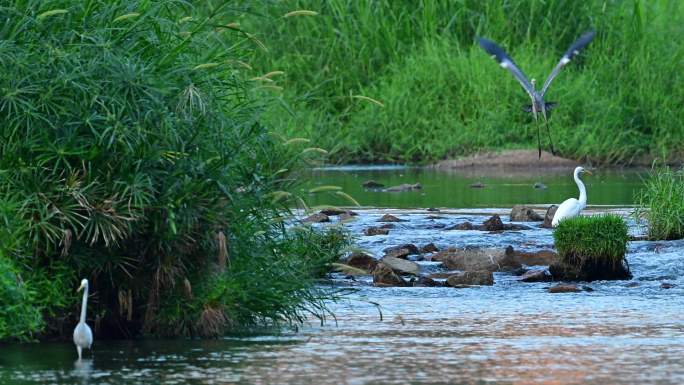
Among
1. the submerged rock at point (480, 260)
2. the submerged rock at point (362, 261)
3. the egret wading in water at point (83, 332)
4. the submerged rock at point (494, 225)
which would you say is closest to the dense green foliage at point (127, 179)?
the egret wading in water at point (83, 332)

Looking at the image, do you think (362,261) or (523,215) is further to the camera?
(523,215)

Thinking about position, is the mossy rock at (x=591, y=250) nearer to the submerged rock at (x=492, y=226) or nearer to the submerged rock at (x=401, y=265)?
the submerged rock at (x=401, y=265)

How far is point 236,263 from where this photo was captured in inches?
428

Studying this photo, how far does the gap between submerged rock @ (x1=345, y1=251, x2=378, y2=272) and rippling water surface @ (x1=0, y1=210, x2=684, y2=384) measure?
1.04m

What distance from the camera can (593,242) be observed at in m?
14.3

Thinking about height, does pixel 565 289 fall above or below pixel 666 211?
below

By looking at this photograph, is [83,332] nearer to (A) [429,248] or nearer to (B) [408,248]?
(B) [408,248]

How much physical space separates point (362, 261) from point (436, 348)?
4.67m

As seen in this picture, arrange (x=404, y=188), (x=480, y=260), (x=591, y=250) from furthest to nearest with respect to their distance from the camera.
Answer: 1. (x=404, y=188)
2. (x=480, y=260)
3. (x=591, y=250)

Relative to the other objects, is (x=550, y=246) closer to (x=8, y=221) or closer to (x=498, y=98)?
(x=8, y=221)

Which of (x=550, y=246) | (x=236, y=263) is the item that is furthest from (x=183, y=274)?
(x=550, y=246)

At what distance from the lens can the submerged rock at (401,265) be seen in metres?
14.7

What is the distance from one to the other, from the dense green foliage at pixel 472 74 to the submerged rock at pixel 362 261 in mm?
14918

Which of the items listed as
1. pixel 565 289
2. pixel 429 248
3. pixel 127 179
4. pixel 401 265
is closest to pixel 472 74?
pixel 429 248
